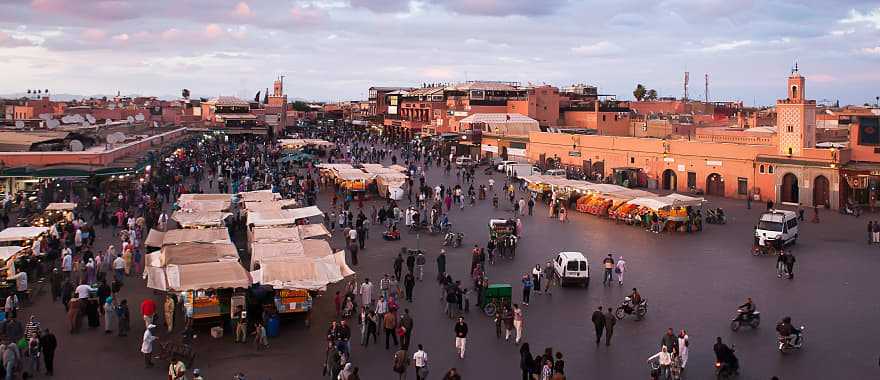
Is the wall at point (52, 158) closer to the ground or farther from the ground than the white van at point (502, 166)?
farther from the ground

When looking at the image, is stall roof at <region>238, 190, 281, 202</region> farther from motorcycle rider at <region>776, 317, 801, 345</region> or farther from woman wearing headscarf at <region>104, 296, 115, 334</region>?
motorcycle rider at <region>776, 317, 801, 345</region>

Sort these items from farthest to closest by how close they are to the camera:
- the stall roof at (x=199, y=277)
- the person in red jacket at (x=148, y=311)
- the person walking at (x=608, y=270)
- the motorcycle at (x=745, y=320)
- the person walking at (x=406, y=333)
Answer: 1. the person walking at (x=608, y=270)
2. the motorcycle at (x=745, y=320)
3. the person in red jacket at (x=148, y=311)
4. the stall roof at (x=199, y=277)
5. the person walking at (x=406, y=333)

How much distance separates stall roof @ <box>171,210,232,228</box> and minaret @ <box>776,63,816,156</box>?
24.9 meters

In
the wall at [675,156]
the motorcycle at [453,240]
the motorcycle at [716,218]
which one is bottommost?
the motorcycle at [453,240]

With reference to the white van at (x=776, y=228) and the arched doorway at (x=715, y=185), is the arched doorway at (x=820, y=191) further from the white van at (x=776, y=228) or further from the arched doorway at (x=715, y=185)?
the white van at (x=776, y=228)

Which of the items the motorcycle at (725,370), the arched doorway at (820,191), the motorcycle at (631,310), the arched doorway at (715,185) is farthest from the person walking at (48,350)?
the arched doorway at (715,185)

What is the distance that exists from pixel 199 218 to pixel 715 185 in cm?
2605

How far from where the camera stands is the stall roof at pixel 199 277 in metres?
14.2

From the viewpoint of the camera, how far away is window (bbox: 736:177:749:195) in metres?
36.6

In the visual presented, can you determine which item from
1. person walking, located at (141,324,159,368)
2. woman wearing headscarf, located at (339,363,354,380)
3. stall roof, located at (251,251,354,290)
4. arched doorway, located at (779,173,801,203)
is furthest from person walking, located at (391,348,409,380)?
arched doorway, located at (779,173,801,203)

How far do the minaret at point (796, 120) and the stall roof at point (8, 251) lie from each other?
30481 mm

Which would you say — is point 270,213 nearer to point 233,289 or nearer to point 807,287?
point 233,289

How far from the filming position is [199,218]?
22469 mm

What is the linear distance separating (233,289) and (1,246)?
26.9ft
